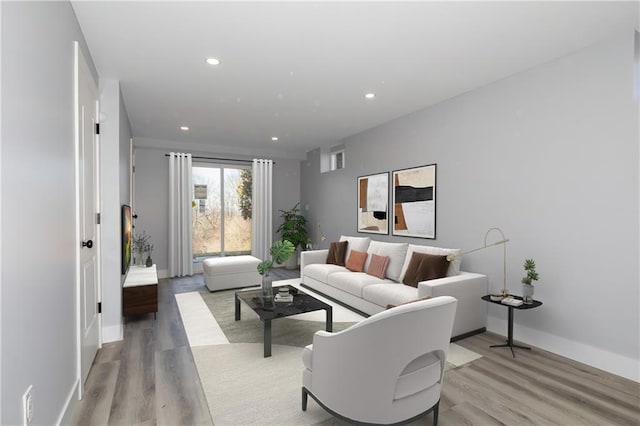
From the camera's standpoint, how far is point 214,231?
283 inches

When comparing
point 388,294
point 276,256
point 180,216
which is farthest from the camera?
Result: point 180,216

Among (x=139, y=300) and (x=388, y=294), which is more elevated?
(x=388, y=294)

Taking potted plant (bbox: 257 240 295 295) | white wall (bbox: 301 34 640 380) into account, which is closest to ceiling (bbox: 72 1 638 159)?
white wall (bbox: 301 34 640 380)

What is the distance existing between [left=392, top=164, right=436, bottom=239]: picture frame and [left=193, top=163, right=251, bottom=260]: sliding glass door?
368 cm

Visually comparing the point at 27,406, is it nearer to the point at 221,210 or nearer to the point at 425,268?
the point at 425,268

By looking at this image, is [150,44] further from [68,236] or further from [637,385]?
[637,385]

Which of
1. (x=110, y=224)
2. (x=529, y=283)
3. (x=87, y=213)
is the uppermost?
(x=87, y=213)

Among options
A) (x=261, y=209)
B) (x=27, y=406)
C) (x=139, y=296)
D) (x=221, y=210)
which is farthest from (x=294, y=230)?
(x=27, y=406)

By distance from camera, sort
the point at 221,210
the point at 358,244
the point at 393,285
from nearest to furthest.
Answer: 1. the point at 393,285
2. the point at 358,244
3. the point at 221,210

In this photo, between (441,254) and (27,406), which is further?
(441,254)

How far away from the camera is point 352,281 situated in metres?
4.25

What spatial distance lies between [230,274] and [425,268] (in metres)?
3.04

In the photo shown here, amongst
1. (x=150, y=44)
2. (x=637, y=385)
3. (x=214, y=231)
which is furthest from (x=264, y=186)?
(x=637, y=385)

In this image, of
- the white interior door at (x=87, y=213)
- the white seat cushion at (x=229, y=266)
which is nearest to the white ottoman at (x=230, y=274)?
the white seat cushion at (x=229, y=266)
